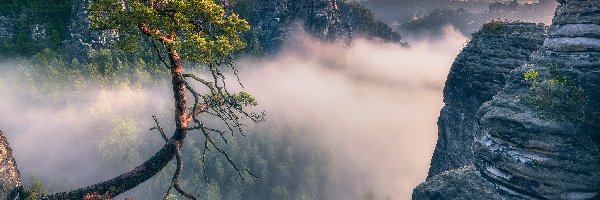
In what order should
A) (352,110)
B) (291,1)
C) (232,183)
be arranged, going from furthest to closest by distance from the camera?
1. (352,110)
2. (291,1)
3. (232,183)

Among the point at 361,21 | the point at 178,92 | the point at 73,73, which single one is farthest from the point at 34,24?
the point at 361,21

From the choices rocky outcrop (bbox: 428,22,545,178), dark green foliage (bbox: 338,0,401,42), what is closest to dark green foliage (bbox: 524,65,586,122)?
rocky outcrop (bbox: 428,22,545,178)

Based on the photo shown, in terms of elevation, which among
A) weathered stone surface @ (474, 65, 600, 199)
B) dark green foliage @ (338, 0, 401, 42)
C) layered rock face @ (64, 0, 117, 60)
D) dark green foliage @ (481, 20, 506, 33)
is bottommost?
weathered stone surface @ (474, 65, 600, 199)

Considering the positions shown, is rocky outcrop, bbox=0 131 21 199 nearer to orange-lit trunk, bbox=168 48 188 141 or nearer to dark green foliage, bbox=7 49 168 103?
orange-lit trunk, bbox=168 48 188 141

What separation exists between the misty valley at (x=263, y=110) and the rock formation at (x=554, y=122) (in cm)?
6

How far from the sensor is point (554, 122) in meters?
14.6

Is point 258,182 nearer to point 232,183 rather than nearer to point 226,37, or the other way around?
point 232,183

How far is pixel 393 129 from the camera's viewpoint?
104 m

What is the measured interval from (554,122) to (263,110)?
2037 cm

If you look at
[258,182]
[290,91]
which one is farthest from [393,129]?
[258,182]

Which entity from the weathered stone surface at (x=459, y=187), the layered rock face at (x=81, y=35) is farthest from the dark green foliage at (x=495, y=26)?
the layered rock face at (x=81, y=35)

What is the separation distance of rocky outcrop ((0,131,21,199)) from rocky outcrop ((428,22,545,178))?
67.5 feet

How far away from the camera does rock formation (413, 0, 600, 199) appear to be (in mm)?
14281

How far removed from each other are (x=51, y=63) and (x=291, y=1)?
136 ft
